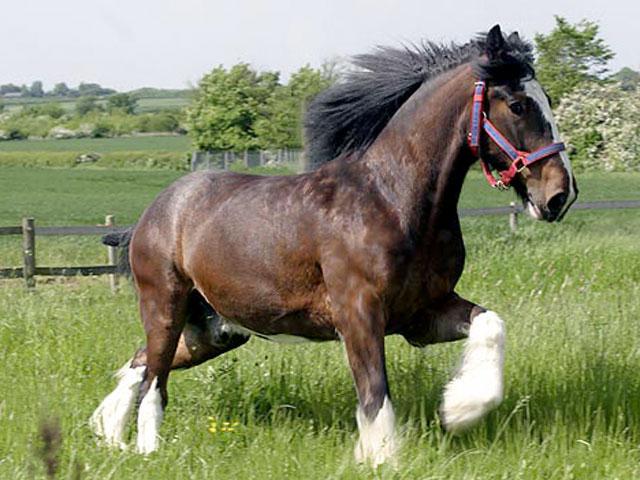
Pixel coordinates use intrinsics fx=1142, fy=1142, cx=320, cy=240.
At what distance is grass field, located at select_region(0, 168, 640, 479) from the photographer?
5418 millimetres

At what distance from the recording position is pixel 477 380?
5723 millimetres

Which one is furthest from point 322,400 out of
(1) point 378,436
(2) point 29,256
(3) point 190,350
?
(2) point 29,256

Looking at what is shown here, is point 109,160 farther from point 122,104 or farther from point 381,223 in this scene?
point 381,223

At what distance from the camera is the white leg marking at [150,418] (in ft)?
21.0

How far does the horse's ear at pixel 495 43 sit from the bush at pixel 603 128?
41761mm

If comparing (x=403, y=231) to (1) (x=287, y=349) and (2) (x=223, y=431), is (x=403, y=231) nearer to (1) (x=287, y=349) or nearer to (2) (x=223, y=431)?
(2) (x=223, y=431)

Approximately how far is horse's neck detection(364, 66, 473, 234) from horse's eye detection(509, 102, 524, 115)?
0.25m

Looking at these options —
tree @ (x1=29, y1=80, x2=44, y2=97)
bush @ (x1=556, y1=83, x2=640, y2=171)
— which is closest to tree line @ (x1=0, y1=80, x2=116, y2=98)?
tree @ (x1=29, y1=80, x2=44, y2=97)

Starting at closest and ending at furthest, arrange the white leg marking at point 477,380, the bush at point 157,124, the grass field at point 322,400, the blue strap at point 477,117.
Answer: the grass field at point 322,400 < the white leg marking at point 477,380 < the blue strap at point 477,117 < the bush at point 157,124

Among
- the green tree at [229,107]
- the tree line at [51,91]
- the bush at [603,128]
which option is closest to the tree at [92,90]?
the tree line at [51,91]

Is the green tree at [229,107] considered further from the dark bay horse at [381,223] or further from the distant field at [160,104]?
the dark bay horse at [381,223]

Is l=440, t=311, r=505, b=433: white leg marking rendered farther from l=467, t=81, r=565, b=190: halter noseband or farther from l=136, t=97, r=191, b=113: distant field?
l=136, t=97, r=191, b=113: distant field

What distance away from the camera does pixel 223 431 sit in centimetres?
613

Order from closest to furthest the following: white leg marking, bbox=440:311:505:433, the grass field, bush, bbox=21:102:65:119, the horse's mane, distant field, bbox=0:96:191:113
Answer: the grass field → white leg marking, bbox=440:311:505:433 → the horse's mane → bush, bbox=21:102:65:119 → distant field, bbox=0:96:191:113
